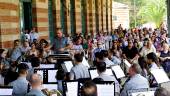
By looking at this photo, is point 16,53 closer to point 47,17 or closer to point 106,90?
point 106,90

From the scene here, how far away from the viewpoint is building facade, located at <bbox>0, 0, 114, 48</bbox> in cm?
1838

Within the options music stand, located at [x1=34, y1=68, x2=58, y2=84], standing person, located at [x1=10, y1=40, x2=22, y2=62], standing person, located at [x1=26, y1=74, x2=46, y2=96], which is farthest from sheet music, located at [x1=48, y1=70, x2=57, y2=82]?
standing person, located at [x1=10, y1=40, x2=22, y2=62]

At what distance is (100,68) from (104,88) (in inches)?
41.0

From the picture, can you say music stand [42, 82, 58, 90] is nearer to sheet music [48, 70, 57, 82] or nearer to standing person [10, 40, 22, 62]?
sheet music [48, 70, 57, 82]

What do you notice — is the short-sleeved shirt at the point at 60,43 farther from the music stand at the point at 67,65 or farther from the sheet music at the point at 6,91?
the sheet music at the point at 6,91

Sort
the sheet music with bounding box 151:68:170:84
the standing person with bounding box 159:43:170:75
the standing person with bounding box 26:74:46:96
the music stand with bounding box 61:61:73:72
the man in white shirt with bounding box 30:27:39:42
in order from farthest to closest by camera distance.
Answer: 1. the man in white shirt with bounding box 30:27:39:42
2. the standing person with bounding box 159:43:170:75
3. the music stand with bounding box 61:61:73:72
4. the sheet music with bounding box 151:68:170:84
5. the standing person with bounding box 26:74:46:96

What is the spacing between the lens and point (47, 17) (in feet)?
80.2

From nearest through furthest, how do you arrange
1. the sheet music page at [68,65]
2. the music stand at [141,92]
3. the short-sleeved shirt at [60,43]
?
1. the music stand at [141,92]
2. the sheet music page at [68,65]
3. the short-sleeved shirt at [60,43]

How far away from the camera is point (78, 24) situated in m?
32.0

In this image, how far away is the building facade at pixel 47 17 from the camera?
1838cm

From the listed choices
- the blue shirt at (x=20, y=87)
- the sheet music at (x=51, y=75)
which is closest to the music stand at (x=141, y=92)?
the blue shirt at (x=20, y=87)

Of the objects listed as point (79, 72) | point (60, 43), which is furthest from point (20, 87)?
Answer: point (60, 43)

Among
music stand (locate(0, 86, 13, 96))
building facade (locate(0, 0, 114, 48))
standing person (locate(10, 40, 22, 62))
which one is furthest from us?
building facade (locate(0, 0, 114, 48))

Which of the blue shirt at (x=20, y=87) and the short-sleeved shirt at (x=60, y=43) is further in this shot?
the short-sleeved shirt at (x=60, y=43)
